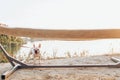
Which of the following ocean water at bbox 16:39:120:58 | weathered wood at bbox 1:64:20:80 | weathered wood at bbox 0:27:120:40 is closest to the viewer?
weathered wood at bbox 0:27:120:40

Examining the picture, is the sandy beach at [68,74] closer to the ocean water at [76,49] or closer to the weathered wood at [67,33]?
the weathered wood at [67,33]

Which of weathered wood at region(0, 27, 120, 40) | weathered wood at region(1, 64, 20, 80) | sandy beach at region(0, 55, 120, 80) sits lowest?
sandy beach at region(0, 55, 120, 80)

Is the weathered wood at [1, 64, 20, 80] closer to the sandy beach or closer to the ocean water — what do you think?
the sandy beach

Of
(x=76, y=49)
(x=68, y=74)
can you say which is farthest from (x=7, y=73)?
(x=76, y=49)

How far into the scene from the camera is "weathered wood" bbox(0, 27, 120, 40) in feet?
10.4

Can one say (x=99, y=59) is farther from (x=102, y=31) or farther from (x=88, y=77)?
(x=102, y=31)

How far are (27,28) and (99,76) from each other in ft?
3.08

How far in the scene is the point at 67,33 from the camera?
3271 mm

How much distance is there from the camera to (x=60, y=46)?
6.62 metres

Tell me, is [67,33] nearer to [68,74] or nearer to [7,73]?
[68,74]

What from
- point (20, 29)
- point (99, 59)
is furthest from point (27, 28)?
point (99, 59)

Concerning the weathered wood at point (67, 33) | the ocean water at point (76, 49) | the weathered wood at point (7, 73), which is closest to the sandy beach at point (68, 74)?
the weathered wood at point (7, 73)

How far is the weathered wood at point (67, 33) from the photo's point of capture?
3.17 meters

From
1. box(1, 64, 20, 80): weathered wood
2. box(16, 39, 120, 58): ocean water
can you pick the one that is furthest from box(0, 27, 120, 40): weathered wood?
box(16, 39, 120, 58): ocean water
